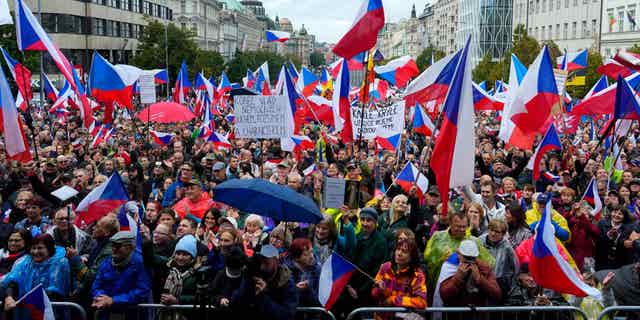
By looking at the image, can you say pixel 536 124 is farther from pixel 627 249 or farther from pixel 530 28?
pixel 530 28

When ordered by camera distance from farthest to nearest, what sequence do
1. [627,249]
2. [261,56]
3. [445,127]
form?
[261,56], [627,249], [445,127]

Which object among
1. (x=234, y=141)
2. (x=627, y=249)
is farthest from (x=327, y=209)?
(x=234, y=141)

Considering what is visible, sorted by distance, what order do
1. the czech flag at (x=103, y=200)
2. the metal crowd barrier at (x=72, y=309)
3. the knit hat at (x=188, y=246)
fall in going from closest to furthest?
the metal crowd barrier at (x=72, y=309) → the knit hat at (x=188, y=246) → the czech flag at (x=103, y=200)

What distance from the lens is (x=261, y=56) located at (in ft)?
258

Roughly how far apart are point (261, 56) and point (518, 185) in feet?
226

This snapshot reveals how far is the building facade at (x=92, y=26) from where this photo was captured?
50750 mm

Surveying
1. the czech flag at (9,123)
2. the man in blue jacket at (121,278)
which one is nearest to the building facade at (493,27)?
the czech flag at (9,123)

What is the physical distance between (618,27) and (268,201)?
51.8 meters

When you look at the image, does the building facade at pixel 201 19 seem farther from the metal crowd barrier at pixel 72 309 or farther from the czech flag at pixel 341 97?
the metal crowd barrier at pixel 72 309

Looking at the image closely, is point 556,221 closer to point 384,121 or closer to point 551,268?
point 551,268

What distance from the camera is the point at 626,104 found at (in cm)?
947

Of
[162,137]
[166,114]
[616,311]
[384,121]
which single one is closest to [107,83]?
[166,114]

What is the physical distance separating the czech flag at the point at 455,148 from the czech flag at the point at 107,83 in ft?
29.6

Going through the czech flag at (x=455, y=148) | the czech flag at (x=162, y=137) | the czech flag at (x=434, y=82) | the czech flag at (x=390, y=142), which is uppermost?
the czech flag at (x=434, y=82)
